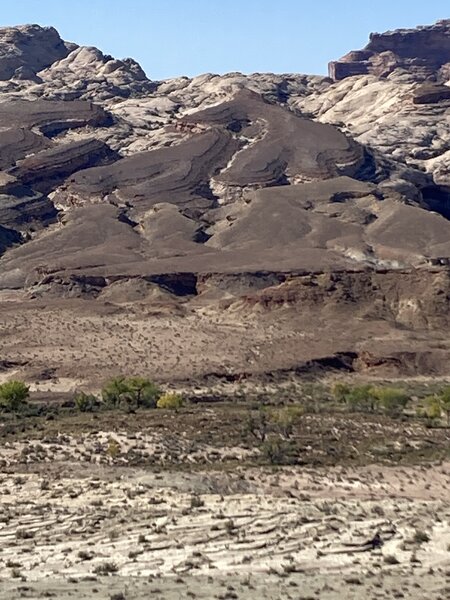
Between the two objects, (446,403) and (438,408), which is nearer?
(438,408)

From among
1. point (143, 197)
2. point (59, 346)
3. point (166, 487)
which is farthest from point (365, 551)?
point (143, 197)

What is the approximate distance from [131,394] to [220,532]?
3409cm

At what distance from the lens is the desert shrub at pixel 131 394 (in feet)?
205

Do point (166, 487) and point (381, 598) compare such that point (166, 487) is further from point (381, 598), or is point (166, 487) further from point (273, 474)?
point (381, 598)

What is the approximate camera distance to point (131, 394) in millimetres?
63500

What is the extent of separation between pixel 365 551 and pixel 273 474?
12.9m

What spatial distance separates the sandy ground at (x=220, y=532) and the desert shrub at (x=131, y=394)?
20226 millimetres

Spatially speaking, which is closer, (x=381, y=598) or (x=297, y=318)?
(x=381, y=598)

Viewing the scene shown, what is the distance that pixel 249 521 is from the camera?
1212 inches

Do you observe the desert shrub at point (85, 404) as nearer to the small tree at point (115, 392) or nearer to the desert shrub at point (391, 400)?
the small tree at point (115, 392)

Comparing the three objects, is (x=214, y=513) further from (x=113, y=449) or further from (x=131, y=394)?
(x=131, y=394)

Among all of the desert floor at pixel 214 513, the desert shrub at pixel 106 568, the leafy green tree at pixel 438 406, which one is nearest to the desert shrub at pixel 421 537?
the desert floor at pixel 214 513

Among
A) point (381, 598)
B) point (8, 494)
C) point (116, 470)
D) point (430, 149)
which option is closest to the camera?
point (381, 598)

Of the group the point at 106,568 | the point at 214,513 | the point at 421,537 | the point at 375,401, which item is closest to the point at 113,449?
the point at 214,513
